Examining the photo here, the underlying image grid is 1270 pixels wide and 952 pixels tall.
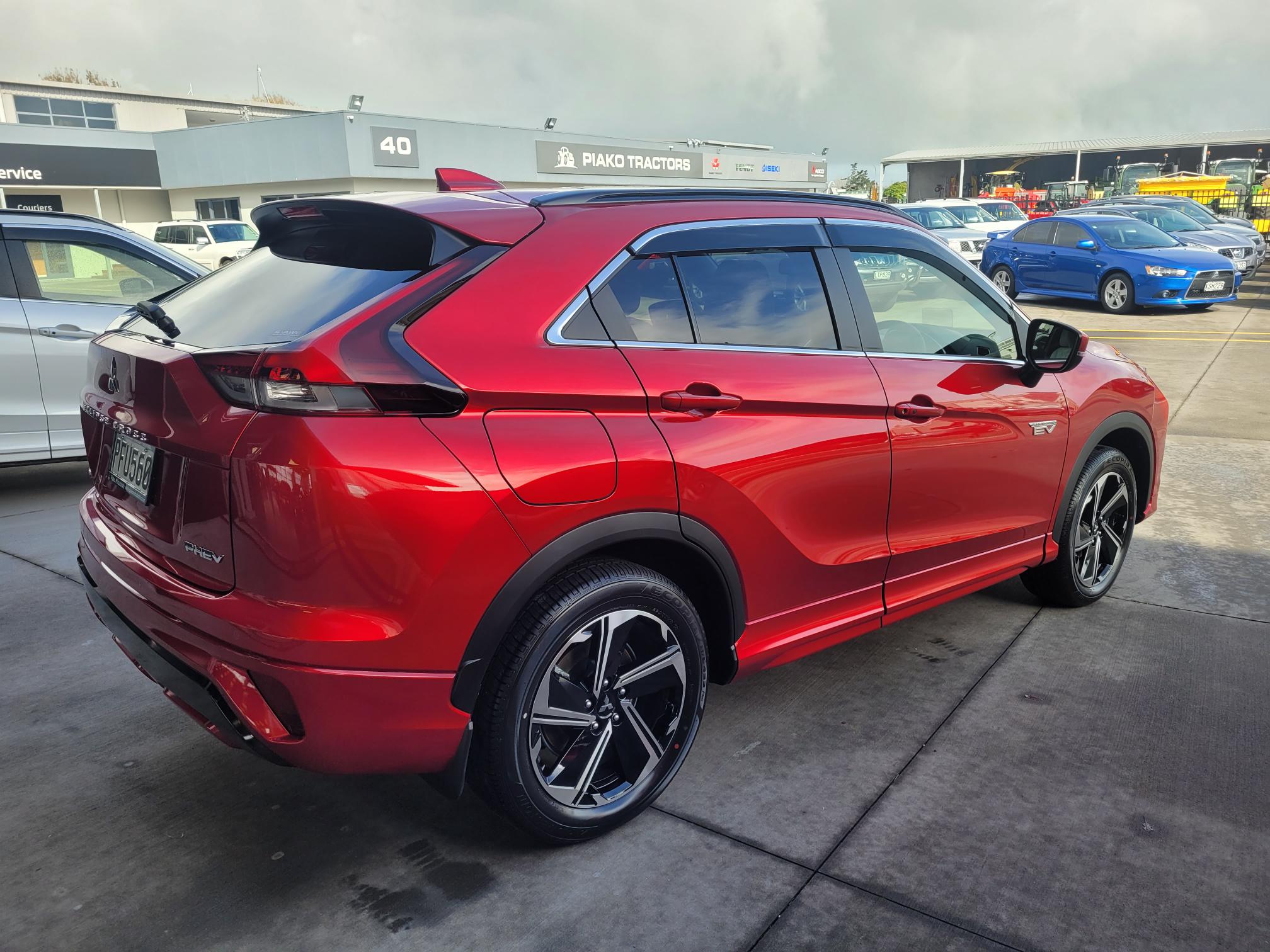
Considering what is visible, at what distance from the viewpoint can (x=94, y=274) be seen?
6.77m

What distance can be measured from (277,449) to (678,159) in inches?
1908

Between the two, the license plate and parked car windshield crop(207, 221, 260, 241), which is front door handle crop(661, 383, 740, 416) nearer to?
the license plate

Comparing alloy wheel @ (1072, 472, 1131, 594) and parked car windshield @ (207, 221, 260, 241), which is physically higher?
parked car windshield @ (207, 221, 260, 241)

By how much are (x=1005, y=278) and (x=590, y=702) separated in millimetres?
17605

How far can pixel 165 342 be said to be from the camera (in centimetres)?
272

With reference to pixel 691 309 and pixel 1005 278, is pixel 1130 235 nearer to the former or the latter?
pixel 1005 278

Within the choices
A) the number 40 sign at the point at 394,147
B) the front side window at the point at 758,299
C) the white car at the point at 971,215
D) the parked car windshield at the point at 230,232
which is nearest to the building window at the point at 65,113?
→ the number 40 sign at the point at 394,147

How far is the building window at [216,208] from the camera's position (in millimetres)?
38469

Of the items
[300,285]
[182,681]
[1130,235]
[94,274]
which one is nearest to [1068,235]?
[1130,235]

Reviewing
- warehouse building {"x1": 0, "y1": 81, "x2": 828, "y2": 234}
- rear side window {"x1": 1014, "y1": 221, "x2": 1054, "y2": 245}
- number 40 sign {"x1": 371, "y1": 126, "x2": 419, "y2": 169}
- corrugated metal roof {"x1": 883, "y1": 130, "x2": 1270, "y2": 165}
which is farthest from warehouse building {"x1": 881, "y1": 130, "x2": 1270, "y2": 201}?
rear side window {"x1": 1014, "y1": 221, "x2": 1054, "y2": 245}

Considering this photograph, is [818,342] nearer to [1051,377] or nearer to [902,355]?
[902,355]

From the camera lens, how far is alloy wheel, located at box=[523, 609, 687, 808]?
265 centimetres

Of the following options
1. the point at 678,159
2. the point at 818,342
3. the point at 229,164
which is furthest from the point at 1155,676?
the point at 678,159

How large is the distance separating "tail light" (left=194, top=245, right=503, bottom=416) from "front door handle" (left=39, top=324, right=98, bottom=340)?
470cm
